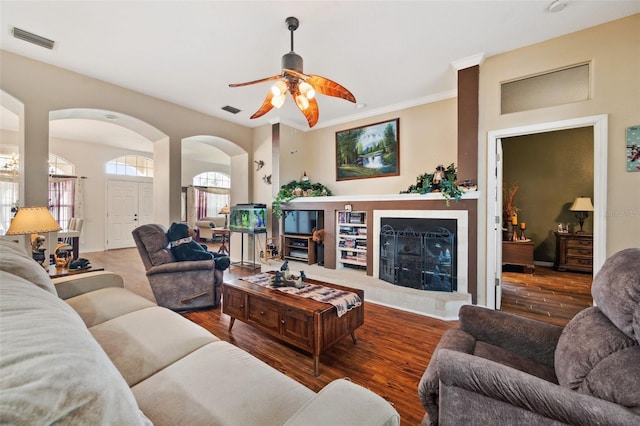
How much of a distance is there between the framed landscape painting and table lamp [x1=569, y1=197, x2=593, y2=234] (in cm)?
338

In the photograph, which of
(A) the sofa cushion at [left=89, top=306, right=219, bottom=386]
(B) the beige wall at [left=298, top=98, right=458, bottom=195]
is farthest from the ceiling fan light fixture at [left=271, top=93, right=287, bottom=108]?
(B) the beige wall at [left=298, top=98, right=458, bottom=195]

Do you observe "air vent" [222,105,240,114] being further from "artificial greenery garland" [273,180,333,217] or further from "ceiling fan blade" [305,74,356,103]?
"ceiling fan blade" [305,74,356,103]

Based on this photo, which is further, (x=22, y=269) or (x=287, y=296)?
(x=287, y=296)

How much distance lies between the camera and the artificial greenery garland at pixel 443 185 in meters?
3.15

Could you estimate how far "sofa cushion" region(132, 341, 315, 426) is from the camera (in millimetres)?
916

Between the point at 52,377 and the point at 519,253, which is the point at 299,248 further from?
the point at 52,377

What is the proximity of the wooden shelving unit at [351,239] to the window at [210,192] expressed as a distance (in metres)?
6.47

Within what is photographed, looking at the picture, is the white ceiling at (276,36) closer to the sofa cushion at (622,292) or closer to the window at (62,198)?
the sofa cushion at (622,292)

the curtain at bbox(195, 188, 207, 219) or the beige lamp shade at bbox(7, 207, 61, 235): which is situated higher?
the curtain at bbox(195, 188, 207, 219)

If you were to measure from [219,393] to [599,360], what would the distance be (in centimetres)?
149

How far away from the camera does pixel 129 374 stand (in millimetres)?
1146

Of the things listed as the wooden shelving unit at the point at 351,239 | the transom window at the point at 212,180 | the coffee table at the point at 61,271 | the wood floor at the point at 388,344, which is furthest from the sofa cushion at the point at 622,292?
the transom window at the point at 212,180

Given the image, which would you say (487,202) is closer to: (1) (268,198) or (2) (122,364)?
(2) (122,364)

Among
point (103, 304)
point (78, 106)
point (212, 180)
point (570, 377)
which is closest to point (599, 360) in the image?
point (570, 377)
